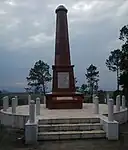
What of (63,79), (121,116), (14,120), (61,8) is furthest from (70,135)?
(61,8)

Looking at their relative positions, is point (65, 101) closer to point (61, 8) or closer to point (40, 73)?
point (61, 8)

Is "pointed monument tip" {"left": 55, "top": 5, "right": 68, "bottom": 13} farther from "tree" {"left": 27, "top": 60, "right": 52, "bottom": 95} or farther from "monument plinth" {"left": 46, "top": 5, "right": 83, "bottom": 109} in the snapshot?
"tree" {"left": 27, "top": 60, "right": 52, "bottom": 95}

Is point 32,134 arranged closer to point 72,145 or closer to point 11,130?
point 72,145

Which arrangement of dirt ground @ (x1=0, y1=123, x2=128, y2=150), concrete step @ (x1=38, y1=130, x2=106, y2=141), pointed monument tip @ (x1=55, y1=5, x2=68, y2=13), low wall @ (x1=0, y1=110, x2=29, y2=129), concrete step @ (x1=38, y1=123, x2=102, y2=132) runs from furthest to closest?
pointed monument tip @ (x1=55, y1=5, x2=68, y2=13), low wall @ (x1=0, y1=110, x2=29, y2=129), concrete step @ (x1=38, y1=123, x2=102, y2=132), concrete step @ (x1=38, y1=130, x2=106, y2=141), dirt ground @ (x1=0, y1=123, x2=128, y2=150)

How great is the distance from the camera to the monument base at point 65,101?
53.4ft

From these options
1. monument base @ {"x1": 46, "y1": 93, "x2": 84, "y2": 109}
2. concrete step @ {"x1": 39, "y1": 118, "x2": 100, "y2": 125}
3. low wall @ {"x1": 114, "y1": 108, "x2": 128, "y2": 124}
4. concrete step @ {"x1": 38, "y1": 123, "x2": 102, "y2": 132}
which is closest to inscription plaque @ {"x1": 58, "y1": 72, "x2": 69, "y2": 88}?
monument base @ {"x1": 46, "y1": 93, "x2": 84, "y2": 109}

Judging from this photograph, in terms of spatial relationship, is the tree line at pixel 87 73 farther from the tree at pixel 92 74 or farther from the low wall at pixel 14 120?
the low wall at pixel 14 120

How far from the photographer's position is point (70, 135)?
31.4ft

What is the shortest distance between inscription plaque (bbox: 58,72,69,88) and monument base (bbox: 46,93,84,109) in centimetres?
58

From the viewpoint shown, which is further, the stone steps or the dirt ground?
the stone steps

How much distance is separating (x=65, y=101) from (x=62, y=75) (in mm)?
1567

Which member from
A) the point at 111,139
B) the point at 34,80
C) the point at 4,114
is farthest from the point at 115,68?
the point at 111,139

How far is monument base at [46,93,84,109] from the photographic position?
53.4 ft

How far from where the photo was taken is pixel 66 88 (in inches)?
658
